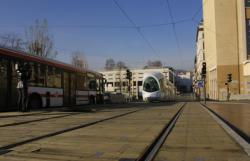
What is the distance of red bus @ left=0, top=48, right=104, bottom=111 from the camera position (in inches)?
914

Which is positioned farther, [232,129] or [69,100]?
[69,100]

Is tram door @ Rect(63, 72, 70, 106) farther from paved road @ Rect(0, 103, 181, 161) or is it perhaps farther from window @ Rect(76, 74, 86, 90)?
paved road @ Rect(0, 103, 181, 161)

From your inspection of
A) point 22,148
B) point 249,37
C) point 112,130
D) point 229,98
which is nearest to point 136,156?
point 22,148

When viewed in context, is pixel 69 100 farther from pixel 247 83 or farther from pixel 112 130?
pixel 247 83

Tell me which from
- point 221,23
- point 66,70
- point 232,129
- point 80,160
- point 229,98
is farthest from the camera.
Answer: point 221,23

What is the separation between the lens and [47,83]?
28016mm

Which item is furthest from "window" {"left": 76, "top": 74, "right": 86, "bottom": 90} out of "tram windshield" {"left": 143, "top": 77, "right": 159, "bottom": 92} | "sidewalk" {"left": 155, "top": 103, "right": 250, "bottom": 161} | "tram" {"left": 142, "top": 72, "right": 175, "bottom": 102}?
"sidewalk" {"left": 155, "top": 103, "right": 250, "bottom": 161}

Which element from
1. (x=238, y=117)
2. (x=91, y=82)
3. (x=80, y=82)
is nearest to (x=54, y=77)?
(x=80, y=82)

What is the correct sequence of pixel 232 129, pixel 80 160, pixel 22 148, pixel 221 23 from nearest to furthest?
pixel 80 160
pixel 22 148
pixel 232 129
pixel 221 23

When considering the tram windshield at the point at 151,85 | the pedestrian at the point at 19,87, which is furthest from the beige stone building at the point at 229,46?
the pedestrian at the point at 19,87

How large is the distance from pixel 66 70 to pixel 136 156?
80.5 feet

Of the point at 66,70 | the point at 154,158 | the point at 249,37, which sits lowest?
the point at 154,158

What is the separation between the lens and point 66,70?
1276 inches

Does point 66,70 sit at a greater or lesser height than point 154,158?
greater
